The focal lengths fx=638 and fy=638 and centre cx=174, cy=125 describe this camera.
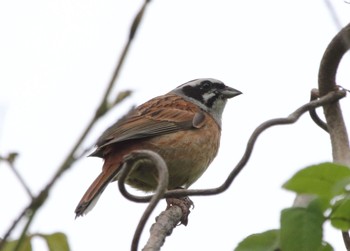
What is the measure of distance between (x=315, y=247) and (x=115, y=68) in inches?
25.4

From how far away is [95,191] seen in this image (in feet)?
12.5

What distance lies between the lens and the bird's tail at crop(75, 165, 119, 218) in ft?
11.6

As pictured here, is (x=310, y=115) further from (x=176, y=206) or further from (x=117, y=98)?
(x=117, y=98)

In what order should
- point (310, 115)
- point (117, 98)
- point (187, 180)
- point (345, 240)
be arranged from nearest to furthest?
point (117, 98), point (345, 240), point (310, 115), point (187, 180)

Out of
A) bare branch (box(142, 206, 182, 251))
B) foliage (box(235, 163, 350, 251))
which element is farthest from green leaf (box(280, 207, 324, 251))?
bare branch (box(142, 206, 182, 251))

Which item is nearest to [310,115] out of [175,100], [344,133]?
[344,133]

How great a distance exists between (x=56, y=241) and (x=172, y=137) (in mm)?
3632

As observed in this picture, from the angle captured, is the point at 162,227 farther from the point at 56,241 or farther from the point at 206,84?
the point at 206,84

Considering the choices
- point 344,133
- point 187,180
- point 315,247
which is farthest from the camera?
point 187,180

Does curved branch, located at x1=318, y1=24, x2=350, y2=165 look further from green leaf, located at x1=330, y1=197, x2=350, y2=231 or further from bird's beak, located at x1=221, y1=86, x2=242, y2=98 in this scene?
bird's beak, located at x1=221, y1=86, x2=242, y2=98

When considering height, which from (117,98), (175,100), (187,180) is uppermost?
(117,98)

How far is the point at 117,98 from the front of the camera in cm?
86

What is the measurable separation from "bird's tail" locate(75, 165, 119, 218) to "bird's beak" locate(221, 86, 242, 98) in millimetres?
1697

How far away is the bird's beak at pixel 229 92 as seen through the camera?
5.44 meters
